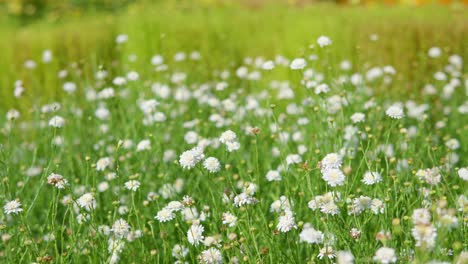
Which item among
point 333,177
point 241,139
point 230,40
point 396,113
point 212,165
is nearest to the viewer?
point 333,177

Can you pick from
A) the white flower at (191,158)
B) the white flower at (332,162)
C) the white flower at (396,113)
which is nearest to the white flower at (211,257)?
the white flower at (191,158)

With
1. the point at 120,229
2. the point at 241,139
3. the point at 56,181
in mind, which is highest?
the point at 56,181

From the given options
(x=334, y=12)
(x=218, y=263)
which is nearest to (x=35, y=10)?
(x=334, y=12)

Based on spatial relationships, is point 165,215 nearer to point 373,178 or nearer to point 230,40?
point 373,178

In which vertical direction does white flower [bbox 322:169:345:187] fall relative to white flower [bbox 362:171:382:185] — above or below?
above

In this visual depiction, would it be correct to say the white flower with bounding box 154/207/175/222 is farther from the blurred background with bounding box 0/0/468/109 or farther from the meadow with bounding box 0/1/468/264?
the blurred background with bounding box 0/0/468/109

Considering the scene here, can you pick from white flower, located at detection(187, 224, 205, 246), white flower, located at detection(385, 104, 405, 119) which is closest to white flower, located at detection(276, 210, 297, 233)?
white flower, located at detection(187, 224, 205, 246)

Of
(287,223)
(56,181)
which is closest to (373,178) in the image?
(287,223)

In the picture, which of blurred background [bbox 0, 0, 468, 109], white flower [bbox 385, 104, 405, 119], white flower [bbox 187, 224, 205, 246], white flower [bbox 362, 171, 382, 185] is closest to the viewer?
white flower [bbox 187, 224, 205, 246]
